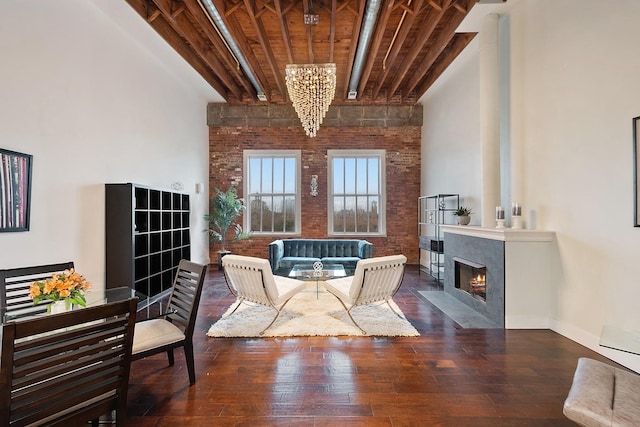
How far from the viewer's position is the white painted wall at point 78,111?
3.12 metres

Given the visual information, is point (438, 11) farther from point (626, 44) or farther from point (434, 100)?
point (434, 100)

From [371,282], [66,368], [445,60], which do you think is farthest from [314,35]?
[66,368]

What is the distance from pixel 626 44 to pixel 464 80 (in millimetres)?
3299

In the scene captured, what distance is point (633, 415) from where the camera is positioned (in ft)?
4.69

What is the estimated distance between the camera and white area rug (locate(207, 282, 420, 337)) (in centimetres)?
356

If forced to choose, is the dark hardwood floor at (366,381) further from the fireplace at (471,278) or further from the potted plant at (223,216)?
the potted plant at (223,216)

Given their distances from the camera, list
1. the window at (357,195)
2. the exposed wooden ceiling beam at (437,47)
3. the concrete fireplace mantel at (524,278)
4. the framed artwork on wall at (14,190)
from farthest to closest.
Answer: the window at (357,195) < the exposed wooden ceiling beam at (437,47) < the concrete fireplace mantel at (524,278) < the framed artwork on wall at (14,190)

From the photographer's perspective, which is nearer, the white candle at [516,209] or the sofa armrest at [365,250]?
the white candle at [516,209]

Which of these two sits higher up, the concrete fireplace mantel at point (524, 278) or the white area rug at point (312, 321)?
the concrete fireplace mantel at point (524, 278)

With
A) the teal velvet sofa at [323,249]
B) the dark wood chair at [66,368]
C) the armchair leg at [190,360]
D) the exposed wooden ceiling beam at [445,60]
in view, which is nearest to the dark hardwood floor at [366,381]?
the armchair leg at [190,360]

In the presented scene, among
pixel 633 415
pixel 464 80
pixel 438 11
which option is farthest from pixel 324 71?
pixel 633 415

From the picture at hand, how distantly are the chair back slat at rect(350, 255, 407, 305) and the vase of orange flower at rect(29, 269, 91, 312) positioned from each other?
244cm

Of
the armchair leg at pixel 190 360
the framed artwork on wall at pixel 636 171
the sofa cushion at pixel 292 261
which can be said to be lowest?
the armchair leg at pixel 190 360

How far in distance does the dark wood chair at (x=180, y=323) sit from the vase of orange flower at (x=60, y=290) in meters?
0.48
